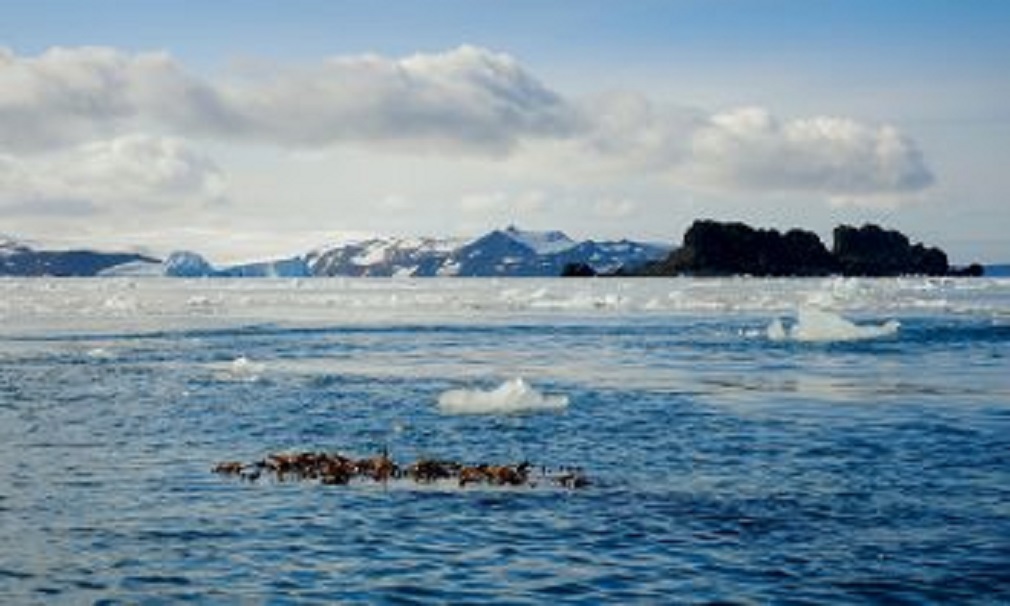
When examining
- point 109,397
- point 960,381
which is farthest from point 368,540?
point 960,381

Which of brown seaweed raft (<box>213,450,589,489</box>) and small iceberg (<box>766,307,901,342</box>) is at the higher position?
small iceberg (<box>766,307,901,342</box>)

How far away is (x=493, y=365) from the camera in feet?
160

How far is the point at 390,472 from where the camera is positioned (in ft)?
73.1

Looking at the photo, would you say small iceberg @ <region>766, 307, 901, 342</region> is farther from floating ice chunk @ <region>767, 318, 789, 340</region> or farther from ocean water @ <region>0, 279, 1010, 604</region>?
ocean water @ <region>0, 279, 1010, 604</region>

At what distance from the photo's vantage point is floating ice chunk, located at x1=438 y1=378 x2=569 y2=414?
30.5 meters

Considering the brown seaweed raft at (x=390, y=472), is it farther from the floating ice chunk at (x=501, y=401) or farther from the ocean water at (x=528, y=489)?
the floating ice chunk at (x=501, y=401)

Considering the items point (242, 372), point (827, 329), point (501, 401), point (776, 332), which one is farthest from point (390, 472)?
point (776, 332)

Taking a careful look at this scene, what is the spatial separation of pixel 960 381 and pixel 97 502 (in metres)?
27.7

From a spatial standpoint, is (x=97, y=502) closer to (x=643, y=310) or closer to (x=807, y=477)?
(x=807, y=477)

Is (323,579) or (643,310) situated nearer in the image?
(323,579)

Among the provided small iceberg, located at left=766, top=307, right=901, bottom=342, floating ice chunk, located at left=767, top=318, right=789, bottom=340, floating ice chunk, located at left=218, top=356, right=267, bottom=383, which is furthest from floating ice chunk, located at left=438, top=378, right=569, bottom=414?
floating ice chunk, located at left=767, top=318, right=789, bottom=340

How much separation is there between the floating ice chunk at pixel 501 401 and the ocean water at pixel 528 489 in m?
0.07

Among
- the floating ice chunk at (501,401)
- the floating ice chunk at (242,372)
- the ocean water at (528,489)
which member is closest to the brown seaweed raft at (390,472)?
the ocean water at (528,489)

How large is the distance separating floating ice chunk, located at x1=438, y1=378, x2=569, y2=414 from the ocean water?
0.07 metres
